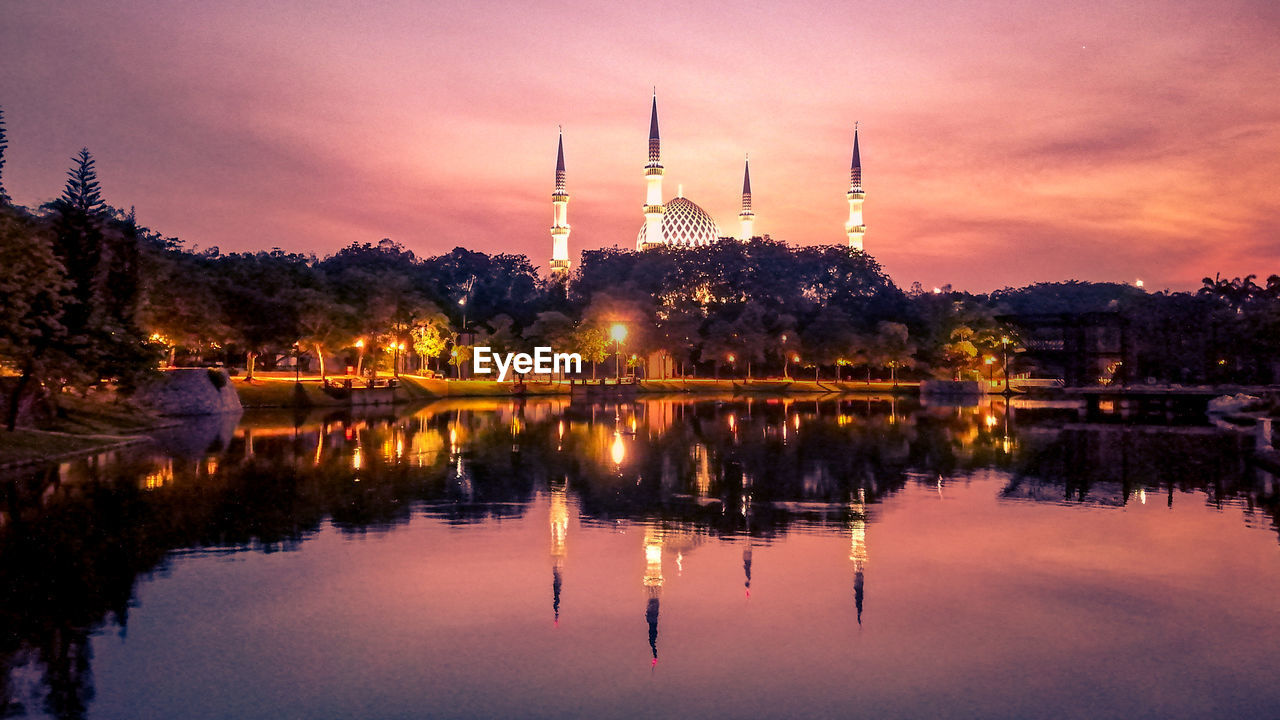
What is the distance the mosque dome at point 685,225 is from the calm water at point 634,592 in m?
152

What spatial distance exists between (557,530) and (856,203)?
537 ft

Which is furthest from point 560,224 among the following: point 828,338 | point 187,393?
point 187,393

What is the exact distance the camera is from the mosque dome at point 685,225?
182m

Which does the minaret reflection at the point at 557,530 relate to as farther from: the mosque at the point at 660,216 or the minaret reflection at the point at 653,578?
A: the mosque at the point at 660,216

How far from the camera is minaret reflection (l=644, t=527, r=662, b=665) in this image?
13.0 metres

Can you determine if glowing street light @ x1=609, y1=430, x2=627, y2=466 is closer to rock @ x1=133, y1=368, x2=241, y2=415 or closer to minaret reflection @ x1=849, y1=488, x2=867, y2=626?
minaret reflection @ x1=849, y1=488, x2=867, y2=626

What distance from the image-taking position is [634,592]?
15.2m

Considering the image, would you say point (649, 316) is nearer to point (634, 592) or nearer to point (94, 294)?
point (94, 294)

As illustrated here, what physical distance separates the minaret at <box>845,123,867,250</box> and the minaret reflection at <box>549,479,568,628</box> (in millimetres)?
154665

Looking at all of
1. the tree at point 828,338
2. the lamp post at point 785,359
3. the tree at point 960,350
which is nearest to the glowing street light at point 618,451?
the lamp post at point 785,359

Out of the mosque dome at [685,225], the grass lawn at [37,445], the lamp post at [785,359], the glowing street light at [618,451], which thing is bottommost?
the glowing street light at [618,451]

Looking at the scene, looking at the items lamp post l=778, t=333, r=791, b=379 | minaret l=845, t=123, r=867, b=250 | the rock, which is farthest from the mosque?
the rock

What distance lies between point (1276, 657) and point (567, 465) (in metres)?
23.5

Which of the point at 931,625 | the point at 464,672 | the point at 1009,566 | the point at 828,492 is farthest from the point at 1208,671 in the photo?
the point at 828,492
